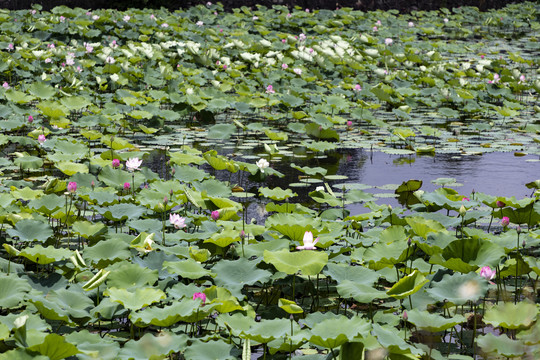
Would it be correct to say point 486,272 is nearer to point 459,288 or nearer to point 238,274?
point 459,288

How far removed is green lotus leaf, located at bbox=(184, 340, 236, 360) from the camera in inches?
75.6

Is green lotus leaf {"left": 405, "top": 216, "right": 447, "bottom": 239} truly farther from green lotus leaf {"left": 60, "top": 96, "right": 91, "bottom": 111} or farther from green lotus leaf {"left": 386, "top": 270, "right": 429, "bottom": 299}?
green lotus leaf {"left": 60, "top": 96, "right": 91, "bottom": 111}

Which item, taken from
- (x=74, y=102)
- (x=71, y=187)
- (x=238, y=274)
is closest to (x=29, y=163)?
(x=71, y=187)

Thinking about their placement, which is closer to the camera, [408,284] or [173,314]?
[173,314]

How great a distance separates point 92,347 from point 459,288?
3.88 ft

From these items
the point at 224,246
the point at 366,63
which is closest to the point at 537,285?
the point at 224,246

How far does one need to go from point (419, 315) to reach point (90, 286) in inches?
41.4

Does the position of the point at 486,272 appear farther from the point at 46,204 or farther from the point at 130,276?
the point at 46,204

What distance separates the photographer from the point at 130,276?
236 centimetres

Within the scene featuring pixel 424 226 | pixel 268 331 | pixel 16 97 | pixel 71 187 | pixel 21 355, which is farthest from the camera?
pixel 16 97

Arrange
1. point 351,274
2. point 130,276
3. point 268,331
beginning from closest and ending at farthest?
point 268,331
point 130,276
point 351,274

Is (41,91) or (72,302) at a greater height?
(41,91)

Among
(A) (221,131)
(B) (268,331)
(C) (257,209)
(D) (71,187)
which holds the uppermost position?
(D) (71,187)

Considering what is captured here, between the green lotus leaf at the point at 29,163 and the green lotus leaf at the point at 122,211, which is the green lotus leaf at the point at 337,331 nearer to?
the green lotus leaf at the point at 122,211
